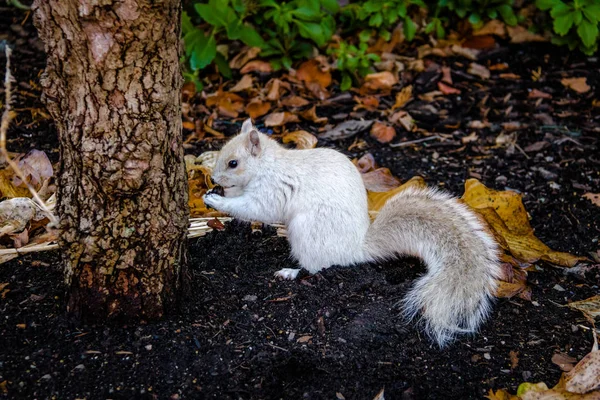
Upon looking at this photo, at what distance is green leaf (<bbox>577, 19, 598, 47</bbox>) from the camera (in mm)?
4098

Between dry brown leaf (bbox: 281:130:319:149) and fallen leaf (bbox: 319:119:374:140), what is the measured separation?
0.16 meters

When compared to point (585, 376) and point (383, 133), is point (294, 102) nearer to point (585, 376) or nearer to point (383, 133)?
point (383, 133)

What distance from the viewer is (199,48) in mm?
3932

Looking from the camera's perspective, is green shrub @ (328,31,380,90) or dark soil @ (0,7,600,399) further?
green shrub @ (328,31,380,90)

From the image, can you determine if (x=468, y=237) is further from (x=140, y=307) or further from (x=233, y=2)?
(x=233, y=2)

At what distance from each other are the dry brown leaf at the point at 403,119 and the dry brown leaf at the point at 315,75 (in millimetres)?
488

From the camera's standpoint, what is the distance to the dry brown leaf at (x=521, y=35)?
4707mm

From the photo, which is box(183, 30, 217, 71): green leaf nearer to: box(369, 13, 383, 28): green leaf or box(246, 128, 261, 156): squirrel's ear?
box(369, 13, 383, 28): green leaf

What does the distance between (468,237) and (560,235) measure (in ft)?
2.52

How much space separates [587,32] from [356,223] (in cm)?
253

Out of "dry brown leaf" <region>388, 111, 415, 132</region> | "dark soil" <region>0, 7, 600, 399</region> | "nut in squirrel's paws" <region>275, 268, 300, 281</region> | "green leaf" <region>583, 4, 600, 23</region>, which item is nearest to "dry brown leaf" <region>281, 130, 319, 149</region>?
"dry brown leaf" <region>388, 111, 415, 132</region>

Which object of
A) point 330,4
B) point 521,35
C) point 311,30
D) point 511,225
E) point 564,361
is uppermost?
point 330,4

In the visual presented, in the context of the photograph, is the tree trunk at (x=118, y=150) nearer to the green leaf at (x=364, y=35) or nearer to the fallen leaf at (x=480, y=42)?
the green leaf at (x=364, y=35)

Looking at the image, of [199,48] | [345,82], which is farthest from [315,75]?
[199,48]
